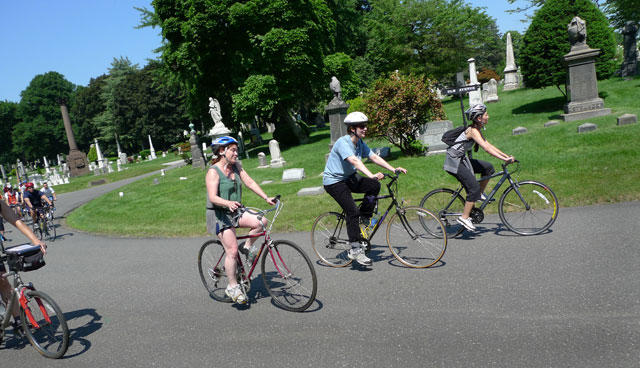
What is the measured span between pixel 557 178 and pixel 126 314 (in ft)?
29.7

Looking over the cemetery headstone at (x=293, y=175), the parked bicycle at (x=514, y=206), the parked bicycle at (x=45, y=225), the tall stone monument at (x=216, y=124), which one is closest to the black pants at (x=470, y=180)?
the parked bicycle at (x=514, y=206)

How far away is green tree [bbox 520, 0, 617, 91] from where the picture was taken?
1945cm

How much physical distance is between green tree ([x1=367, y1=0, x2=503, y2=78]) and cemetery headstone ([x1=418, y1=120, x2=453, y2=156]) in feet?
79.9

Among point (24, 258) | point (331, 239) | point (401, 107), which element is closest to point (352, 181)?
point (331, 239)

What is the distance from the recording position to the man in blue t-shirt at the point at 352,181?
18.4ft

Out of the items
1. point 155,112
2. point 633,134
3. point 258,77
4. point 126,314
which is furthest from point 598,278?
point 155,112

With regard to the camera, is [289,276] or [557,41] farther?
[557,41]

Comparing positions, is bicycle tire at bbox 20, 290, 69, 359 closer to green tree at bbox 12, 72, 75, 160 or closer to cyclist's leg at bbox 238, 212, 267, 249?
cyclist's leg at bbox 238, 212, 267, 249

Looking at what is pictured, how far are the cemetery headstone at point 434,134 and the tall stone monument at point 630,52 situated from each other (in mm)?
21390

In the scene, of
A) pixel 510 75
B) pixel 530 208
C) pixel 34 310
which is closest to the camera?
pixel 34 310

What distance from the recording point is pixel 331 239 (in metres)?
6.26

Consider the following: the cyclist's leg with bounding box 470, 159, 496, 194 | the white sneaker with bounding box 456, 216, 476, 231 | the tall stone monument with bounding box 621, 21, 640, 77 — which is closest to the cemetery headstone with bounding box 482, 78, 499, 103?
the tall stone monument with bounding box 621, 21, 640, 77

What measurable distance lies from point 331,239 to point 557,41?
1876 cm

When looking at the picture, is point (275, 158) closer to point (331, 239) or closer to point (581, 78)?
point (581, 78)
